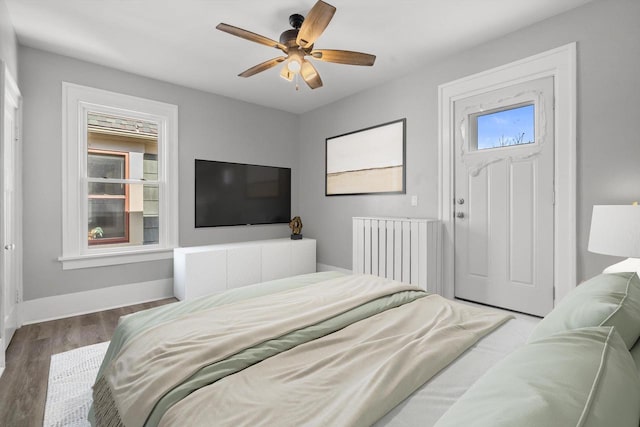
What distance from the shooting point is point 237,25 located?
2.71 metres

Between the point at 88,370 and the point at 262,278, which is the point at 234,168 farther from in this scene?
the point at 88,370

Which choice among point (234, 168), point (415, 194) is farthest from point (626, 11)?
point (234, 168)

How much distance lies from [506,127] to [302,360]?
9.44ft

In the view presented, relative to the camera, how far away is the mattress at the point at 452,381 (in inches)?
33.8

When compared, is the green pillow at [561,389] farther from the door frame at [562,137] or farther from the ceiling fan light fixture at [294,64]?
the ceiling fan light fixture at [294,64]

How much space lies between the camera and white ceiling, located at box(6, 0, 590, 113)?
2.44 m

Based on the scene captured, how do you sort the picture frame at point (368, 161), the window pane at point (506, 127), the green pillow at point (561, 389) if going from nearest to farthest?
the green pillow at point (561, 389) < the window pane at point (506, 127) < the picture frame at point (368, 161)

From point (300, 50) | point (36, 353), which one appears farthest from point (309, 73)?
point (36, 353)

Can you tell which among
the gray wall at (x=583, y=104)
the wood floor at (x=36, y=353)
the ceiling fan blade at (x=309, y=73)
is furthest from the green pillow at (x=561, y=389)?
the ceiling fan blade at (x=309, y=73)

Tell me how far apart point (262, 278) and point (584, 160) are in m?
3.44

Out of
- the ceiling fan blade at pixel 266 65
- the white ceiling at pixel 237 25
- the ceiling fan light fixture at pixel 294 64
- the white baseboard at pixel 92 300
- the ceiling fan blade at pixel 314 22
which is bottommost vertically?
the white baseboard at pixel 92 300

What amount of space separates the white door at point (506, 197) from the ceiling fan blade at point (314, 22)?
1.78 m

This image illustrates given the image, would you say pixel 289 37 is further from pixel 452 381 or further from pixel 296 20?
pixel 452 381

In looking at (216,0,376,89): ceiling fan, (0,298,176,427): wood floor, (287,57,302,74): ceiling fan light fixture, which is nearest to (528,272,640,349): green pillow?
(216,0,376,89): ceiling fan
